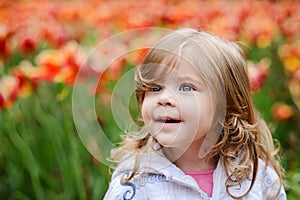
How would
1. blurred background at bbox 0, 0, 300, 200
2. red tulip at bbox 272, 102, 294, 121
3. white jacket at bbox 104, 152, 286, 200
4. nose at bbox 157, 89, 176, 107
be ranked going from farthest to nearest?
red tulip at bbox 272, 102, 294, 121 < blurred background at bbox 0, 0, 300, 200 < white jacket at bbox 104, 152, 286, 200 < nose at bbox 157, 89, 176, 107

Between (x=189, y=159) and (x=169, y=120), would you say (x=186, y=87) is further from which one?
(x=189, y=159)

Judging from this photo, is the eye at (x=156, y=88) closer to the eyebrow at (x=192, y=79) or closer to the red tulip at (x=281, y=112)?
the eyebrow at (x=192, y=79)

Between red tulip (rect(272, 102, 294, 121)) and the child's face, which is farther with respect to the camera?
red tulip (rect(272, 102, 294, 121))

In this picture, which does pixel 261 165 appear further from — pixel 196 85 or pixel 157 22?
pixel 157 22

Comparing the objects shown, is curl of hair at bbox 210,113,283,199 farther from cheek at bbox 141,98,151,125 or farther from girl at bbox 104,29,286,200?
cheek at bbox 141,98,151,125

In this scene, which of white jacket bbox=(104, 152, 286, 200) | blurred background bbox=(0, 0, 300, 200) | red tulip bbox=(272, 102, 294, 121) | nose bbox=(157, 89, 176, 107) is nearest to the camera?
nose bbox=(157, 89, 176, 107)

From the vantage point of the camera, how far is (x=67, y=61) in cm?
289

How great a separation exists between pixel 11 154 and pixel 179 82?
4.62 ft

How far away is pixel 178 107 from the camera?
175cm

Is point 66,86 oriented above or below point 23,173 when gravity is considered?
above

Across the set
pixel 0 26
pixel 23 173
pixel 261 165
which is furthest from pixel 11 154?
pixel 261 165

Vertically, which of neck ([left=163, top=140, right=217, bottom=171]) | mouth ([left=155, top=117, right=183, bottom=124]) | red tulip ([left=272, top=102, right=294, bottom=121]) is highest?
mouth ([left=155, top=117, right=183, bottom=124])

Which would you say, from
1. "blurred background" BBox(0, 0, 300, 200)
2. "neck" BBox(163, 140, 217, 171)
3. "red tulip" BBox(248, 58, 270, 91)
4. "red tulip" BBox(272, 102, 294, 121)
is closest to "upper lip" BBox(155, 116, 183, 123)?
"neck" BBox(163, 140, 217, 171)

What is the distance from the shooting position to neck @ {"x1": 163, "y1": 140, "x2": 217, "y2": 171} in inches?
74.7
